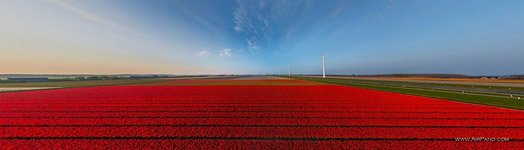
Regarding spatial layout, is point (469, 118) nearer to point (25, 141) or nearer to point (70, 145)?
point (70, 145)

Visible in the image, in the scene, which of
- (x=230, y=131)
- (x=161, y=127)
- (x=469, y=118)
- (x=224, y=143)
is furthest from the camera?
(x=469, y=118)

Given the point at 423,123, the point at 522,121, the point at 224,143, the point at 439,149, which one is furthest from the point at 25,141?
the point at 522,121

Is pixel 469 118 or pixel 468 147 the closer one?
pixel 468 147

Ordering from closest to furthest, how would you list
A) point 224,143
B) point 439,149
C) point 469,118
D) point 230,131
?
point 439,149
point 224,143
point 230,131
point 469,118

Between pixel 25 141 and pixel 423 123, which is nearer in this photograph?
pixel 25 141

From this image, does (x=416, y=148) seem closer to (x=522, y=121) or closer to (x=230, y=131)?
(x=230, y=131)

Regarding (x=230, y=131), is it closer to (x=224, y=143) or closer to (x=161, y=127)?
(x=224, y=143)

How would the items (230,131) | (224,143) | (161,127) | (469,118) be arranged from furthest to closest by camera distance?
(469,118) → (161,127) → (230,131) → (224,143)

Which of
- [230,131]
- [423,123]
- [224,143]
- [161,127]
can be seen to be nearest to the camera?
[224,143]

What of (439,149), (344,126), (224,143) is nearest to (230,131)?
(224,143)
